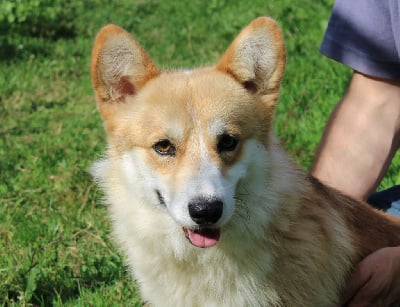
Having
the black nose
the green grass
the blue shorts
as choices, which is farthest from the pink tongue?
the blue shorts

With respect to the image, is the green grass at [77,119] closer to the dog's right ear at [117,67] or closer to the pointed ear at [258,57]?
the dog's right ear at [117,67]

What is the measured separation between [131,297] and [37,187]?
1616 millimetres

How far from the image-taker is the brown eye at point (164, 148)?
2.86 m

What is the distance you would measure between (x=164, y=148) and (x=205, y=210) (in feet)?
1.32

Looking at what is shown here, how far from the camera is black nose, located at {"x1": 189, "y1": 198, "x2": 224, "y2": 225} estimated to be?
2605mm

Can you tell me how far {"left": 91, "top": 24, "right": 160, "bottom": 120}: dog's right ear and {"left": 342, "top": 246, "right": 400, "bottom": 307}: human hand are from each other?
1304 mm

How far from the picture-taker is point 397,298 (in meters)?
3.35

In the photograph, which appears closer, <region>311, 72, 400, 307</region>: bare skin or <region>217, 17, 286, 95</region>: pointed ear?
<region>217, 17, 286, 95</region>: pointed ear

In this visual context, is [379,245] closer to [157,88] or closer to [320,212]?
[320,212]

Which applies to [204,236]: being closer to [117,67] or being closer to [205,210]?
[205,210]

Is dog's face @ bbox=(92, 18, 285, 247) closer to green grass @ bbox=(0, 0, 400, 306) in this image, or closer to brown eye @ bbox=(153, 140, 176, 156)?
brown eye @ bbox=(153, 140, 176, 156)

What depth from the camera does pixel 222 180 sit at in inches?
108

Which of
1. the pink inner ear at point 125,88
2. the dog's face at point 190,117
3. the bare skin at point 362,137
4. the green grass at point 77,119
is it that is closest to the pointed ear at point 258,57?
the dog's face at point 190,117

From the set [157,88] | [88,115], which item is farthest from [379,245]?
[88,115]
